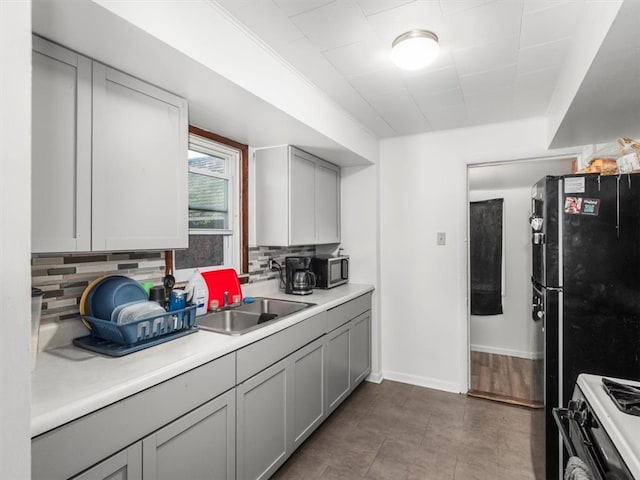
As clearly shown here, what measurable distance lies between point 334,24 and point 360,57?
31cm

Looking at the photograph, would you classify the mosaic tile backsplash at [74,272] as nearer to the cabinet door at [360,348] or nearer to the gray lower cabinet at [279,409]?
the gray lower cabinet at [279,409]

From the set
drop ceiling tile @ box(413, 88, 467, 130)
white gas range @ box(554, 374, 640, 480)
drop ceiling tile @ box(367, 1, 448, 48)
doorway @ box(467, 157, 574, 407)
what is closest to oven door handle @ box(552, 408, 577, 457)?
white gas range @ box(554, 374, 640, 480)

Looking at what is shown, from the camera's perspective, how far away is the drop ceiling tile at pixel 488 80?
2.01 m

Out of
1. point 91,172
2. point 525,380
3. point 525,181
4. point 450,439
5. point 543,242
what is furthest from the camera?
point 525,181

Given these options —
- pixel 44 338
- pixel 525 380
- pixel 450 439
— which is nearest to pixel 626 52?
pixel 450 439

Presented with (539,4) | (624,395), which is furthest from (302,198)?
(624,395)

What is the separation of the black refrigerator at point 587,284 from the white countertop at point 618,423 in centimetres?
62

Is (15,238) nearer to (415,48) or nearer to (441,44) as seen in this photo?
(415,48)

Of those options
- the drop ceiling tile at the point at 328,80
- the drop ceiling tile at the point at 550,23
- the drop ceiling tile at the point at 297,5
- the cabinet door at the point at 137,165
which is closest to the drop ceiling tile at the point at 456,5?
the drop ceiling tile at the point at 550,23

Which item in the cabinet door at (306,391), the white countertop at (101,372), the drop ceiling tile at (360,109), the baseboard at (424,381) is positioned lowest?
the baseboard at (424,381)

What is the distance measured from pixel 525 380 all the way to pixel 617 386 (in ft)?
7.66

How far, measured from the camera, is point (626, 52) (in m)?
1.32

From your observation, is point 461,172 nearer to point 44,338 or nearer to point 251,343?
point 251,343

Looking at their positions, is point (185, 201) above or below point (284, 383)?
above
